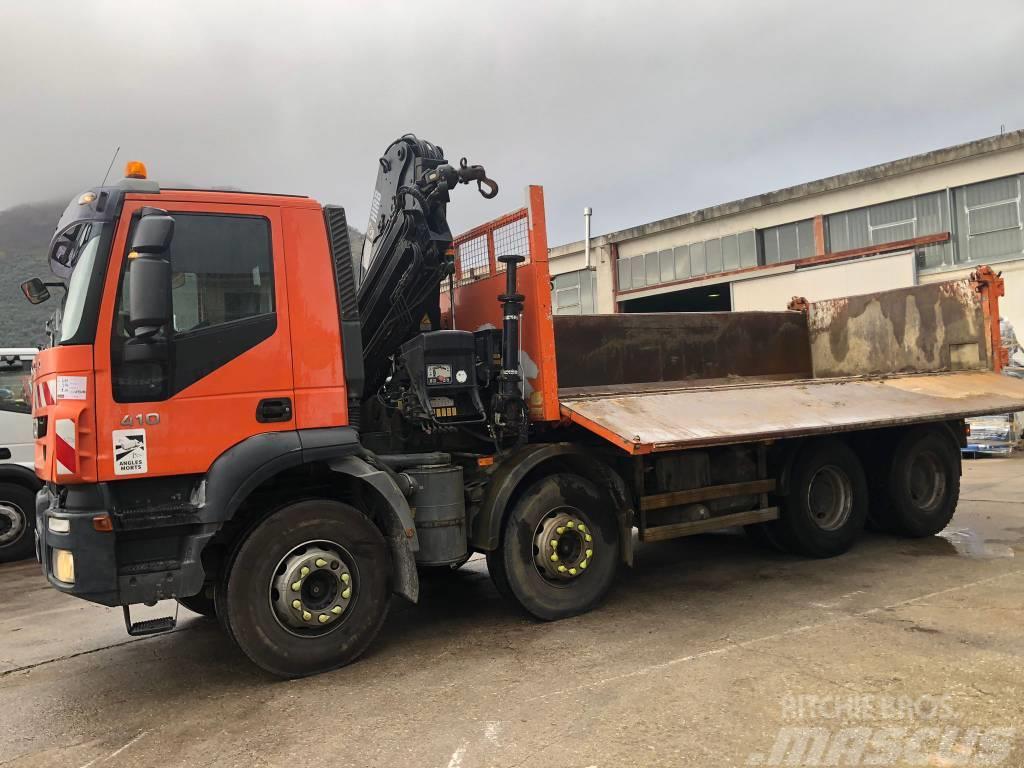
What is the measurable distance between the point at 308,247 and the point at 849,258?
18.5 metres

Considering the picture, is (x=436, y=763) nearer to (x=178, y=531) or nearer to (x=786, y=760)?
(x=786, y=760)

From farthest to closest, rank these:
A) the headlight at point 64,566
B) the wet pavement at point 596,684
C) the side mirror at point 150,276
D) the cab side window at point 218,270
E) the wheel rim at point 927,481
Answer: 1. the wheel rim at point 927,481
2. the cab side window at point 218,270
3. the headlight at point 64,566
4. the side mirror at point 150,276
5. the wet pavement at point 596,684

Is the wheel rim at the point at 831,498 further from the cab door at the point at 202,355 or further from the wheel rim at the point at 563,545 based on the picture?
the cab door at the point at 202,355

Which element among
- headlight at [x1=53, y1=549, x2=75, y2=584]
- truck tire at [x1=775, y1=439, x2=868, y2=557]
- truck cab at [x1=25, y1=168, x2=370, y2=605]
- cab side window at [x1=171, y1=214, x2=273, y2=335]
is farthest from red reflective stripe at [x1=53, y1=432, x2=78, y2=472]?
truck tire at [x1=775, y1=439, x2=868, y2=557]

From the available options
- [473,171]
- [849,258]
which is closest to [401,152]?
[473,171]

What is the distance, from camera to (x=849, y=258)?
20406 millimetres

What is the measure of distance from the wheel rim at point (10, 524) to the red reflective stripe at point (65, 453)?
584 centimetres

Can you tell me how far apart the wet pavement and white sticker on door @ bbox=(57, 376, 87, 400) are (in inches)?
65.1

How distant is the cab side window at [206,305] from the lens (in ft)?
13.9

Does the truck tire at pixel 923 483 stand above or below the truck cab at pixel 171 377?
below

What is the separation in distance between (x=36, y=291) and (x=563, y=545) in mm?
3689

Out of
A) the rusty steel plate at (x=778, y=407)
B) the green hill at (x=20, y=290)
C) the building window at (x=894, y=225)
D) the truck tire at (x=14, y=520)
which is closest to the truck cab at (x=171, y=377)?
Answer: the green hill at (x=20, y=290)

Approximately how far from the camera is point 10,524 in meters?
8.97

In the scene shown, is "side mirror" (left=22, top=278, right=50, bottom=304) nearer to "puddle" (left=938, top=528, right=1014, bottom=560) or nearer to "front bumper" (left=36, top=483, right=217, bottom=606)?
"front bumper" (left=36, top=483, right=217, bottom=606)
